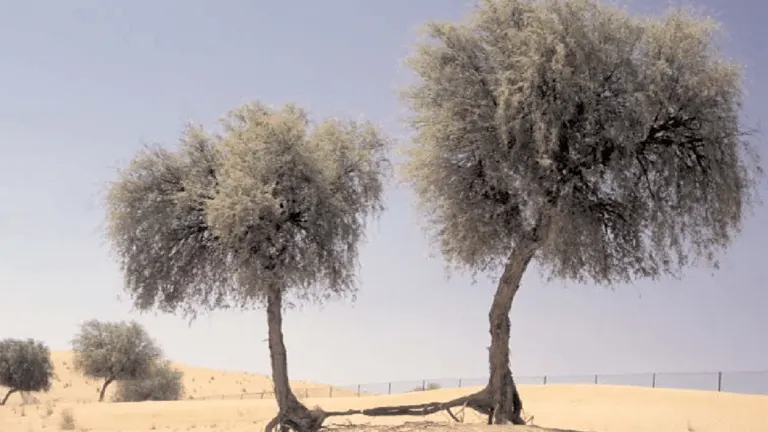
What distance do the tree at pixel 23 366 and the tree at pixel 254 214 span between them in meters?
65.4

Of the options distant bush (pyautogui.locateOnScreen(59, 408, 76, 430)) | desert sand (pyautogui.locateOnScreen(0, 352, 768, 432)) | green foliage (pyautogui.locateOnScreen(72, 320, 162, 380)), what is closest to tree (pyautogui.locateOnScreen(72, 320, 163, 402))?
green foliage (pyautogui.locateOnScreen(72, 320, 162, 380))

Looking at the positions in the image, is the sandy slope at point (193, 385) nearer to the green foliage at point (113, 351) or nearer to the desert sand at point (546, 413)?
the green foliage at point (113, 351)

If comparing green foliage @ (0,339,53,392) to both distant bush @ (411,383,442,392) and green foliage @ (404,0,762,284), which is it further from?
green foliage @ (404,0,762,284)

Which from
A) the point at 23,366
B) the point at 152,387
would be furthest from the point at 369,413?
the point at 23,366

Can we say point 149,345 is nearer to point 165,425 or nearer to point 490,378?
point 165,425

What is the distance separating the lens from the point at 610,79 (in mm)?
20828

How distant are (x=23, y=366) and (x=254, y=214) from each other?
6996 centimetres

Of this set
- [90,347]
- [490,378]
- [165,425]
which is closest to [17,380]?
[90,347]

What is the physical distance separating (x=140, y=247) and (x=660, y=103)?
15.7 metres

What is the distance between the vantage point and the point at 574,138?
20.7m

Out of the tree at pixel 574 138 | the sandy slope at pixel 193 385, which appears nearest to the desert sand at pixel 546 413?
the tree at pixel 574 138

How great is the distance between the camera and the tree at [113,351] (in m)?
82.7

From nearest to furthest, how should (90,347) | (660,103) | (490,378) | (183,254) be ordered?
(660,103) → (490,378) → (183,254) → (90,347)

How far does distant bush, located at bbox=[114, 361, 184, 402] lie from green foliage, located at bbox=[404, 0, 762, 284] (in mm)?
67249
